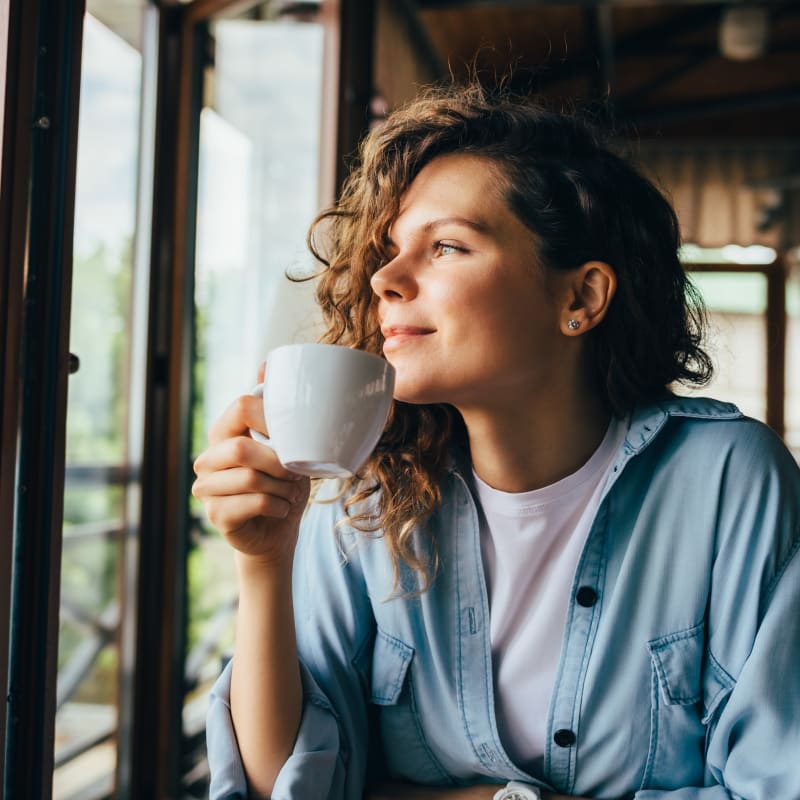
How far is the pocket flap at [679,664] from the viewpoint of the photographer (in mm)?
1148

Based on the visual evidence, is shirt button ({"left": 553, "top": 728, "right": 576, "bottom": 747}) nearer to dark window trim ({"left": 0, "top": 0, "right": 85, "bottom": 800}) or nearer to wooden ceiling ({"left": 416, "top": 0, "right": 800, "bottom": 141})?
dark window trim ({"left": 0, "top": 0, "right": 85, "bottom": 800})

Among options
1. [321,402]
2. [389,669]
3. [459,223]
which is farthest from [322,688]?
[459,223]

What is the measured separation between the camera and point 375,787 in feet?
4.03

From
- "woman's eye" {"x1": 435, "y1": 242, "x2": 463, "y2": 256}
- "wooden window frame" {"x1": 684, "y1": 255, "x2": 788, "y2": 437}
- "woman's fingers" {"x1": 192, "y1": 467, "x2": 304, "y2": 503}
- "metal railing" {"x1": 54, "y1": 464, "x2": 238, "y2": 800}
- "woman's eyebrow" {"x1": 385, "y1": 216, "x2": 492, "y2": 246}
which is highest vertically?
"wooden window frame" {"x1": 684, "y1": 255, "x2": 788, "y2": 437}

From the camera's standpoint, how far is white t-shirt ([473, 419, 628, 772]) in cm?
121

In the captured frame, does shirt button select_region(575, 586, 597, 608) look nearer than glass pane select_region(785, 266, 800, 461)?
Yes

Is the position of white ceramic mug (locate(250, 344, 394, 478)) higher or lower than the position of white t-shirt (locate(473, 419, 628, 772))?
higher

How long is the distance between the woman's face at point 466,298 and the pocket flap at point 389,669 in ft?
1.09

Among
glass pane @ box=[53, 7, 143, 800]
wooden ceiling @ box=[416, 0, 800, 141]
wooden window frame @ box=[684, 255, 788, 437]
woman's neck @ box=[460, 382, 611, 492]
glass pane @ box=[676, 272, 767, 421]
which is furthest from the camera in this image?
glass pane @ box=[676, 272, 767, 421]

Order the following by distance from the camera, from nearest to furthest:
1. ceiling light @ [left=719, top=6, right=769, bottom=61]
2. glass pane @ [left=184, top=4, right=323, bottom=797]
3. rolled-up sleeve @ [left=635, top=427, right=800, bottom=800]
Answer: rolled-up sleeve @ [left=635, top=427, right=800, bottom=800], glass pane @ [left=184, top=4, right=323, bottom=797], ceiling light @ [left=719, top=6, right=769, bottom=61]

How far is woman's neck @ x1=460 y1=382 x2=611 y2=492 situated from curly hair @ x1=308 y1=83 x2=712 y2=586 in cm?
8

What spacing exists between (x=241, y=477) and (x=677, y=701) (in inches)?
24.1

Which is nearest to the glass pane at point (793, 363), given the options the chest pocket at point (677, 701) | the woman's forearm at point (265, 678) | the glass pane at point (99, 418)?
the glass pane at point (99, 418)

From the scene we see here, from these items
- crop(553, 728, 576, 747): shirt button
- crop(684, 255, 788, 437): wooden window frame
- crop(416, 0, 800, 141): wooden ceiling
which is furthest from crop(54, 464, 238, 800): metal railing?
crop(684, 255, 788, 437): wooden window frame
